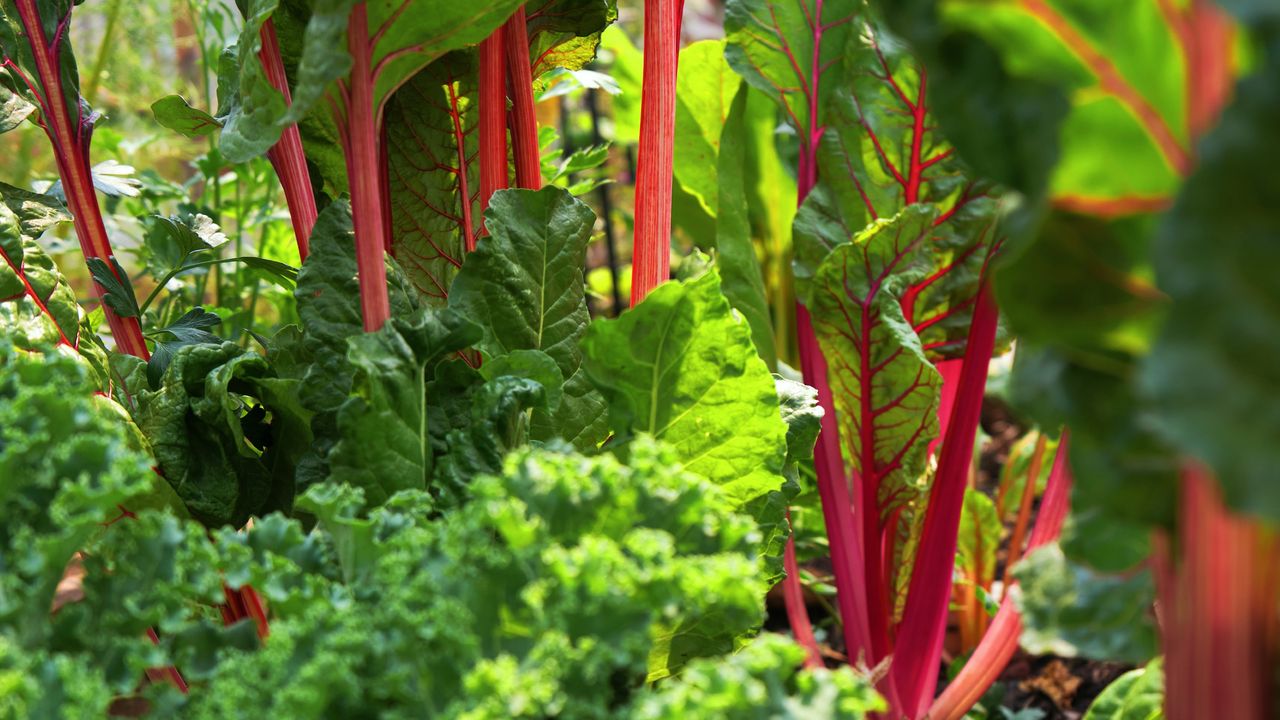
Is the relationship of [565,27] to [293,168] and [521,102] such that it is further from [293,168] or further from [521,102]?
[293,168]

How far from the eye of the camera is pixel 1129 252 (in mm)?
485

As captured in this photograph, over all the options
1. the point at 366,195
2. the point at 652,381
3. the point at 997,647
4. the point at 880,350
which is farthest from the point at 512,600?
the point at 997,647

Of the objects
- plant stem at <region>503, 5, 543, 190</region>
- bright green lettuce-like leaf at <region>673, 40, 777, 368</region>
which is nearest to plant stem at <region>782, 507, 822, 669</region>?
bright green lettuce-like leaf at <region>673, 40, 777, 368</region>

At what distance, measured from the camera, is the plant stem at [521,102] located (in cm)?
101

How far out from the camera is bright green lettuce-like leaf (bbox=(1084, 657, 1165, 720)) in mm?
871

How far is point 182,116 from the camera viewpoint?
97 cm

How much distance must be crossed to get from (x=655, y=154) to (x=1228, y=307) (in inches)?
25.5

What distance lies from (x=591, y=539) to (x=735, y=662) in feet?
0.35

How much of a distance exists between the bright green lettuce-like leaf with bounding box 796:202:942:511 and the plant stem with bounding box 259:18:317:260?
1.72 ft

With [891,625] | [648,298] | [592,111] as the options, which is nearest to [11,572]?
[648,298]

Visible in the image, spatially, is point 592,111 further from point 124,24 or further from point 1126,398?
point 1126,398

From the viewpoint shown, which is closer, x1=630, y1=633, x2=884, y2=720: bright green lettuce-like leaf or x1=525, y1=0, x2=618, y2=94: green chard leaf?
x1=630, y1=633, x2=884, y2=720: bright green lettuce-like leaf

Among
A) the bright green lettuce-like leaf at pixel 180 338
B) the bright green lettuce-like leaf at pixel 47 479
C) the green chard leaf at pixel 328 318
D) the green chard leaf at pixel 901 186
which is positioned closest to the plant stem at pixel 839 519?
the green chard leaf at pixel 901 186

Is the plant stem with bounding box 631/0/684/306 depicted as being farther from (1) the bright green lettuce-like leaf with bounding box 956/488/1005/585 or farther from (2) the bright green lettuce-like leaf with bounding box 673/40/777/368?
(1) the bright green lettuce-like leaf with bounding box 956/488/1005/585
